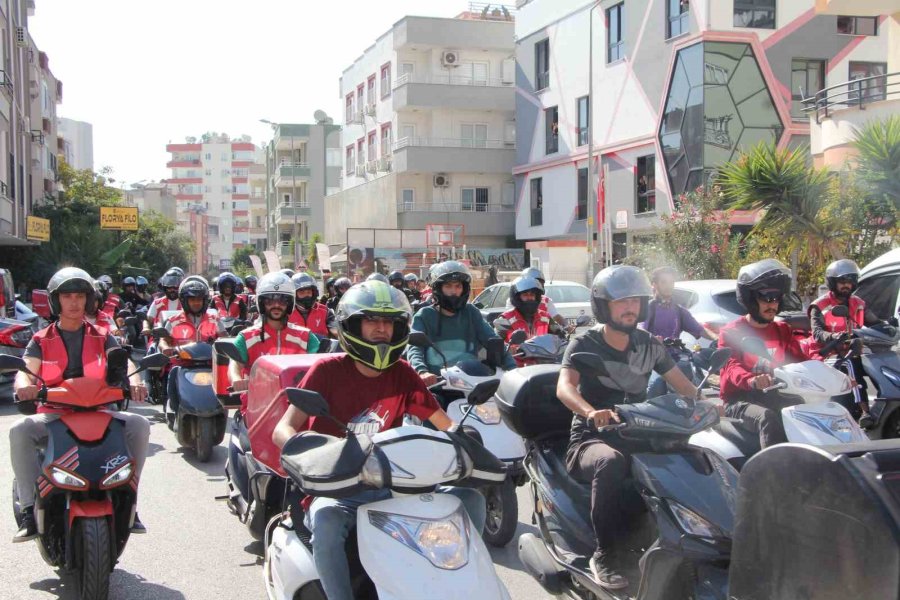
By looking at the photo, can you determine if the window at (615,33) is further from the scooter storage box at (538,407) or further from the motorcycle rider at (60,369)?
the motorcycle rider at (60,369)

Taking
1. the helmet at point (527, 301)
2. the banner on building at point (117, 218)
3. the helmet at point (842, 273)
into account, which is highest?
the banner on building at point (117, 218)

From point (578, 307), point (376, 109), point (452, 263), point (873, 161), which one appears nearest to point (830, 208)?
point (873, 161)

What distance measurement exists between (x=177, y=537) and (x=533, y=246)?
28.1 metres

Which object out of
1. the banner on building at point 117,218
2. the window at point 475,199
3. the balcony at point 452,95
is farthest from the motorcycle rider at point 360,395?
the window at point 475,199

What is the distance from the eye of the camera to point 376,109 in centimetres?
5288

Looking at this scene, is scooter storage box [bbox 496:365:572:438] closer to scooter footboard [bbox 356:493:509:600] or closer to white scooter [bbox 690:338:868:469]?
white scooter [bbox 690:338:868:469]

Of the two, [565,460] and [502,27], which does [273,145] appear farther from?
[565,460]

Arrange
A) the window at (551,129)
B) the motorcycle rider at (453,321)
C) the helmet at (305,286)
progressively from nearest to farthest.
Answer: the motorcycle rider at (453,321)
the helmet at (305,286)
the window at (551,129)

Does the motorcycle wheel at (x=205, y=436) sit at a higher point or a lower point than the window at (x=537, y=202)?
lower

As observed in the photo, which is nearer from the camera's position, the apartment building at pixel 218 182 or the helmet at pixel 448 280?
the helmet at pixel 448 280

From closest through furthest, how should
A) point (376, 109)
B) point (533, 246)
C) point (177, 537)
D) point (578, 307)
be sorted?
1. point (177, 537)
2. point (578, 307)
3. point (533, 246)
4. point (376, 109)

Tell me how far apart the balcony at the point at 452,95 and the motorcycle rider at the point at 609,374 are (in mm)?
43104

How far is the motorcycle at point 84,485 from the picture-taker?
483 cm

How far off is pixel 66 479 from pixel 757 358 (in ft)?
13.1
